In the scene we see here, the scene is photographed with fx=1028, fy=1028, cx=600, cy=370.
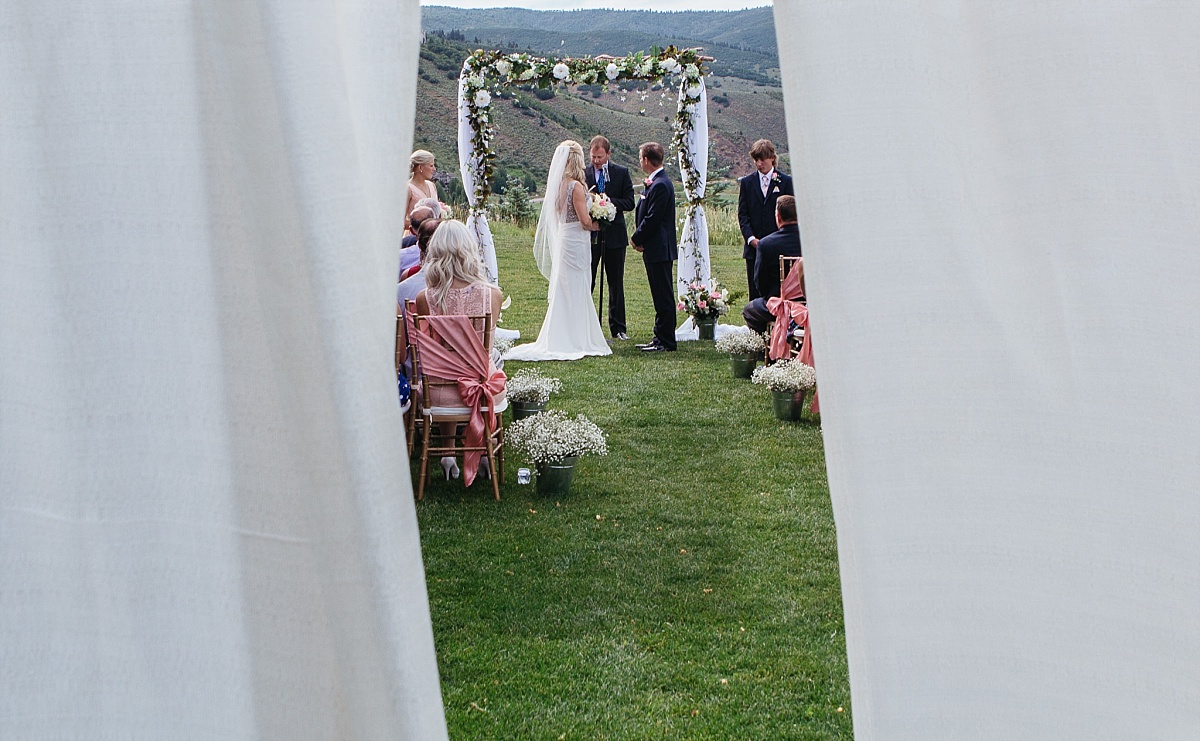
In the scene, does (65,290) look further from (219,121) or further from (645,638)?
(645,638)

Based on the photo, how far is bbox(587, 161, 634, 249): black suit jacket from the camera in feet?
39.3

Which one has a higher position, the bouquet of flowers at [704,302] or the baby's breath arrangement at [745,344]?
the bouquet of flowers at [704,302]

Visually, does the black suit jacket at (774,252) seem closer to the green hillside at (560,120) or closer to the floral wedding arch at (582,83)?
the floral wedding arch at (582,83)

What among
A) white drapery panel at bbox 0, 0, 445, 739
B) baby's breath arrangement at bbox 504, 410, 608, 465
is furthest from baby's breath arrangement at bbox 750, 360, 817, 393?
white drapery panel at bbox 0, 0, 445, 739

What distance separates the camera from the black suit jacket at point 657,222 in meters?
11.3

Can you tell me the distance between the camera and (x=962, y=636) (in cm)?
182

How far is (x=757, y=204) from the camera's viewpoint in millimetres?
11422

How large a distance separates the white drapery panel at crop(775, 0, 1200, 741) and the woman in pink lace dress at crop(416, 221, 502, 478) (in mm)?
4665

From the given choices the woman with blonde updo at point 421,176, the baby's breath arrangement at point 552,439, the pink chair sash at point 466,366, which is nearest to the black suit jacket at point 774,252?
the woman with blonde updo at point 421,176

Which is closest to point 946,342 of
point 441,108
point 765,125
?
point 441,108

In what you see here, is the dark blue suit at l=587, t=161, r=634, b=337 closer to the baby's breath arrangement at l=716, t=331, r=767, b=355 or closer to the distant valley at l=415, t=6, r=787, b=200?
the baby's breath arrangement at l=716, t=331, r=767, b=355

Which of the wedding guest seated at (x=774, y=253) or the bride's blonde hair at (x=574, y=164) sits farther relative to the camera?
the bride's blonde hair at (x=574, y=164)

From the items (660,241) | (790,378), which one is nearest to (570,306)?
(660,241)

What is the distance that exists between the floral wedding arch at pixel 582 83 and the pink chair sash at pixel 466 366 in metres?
6.03
